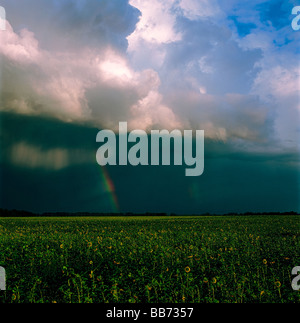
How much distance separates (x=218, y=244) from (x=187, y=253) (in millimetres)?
3029

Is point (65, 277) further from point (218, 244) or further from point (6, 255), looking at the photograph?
point (218, 244)

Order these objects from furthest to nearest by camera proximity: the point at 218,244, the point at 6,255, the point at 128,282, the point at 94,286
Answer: the point at 218,244 < the point at 6,255 < the point at 128,282 < the point at 94,286

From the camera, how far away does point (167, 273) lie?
29.3 feet

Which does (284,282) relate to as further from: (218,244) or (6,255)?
(6,255)

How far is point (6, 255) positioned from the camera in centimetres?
1135
